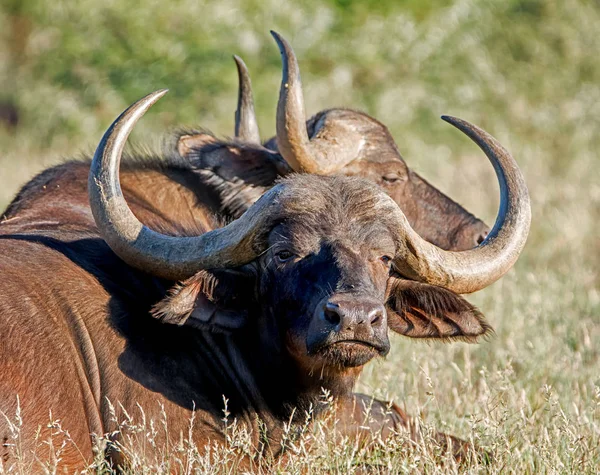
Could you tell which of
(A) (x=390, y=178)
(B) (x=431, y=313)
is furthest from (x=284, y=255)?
(A) (x=390, y=178)

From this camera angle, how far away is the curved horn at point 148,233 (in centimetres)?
455

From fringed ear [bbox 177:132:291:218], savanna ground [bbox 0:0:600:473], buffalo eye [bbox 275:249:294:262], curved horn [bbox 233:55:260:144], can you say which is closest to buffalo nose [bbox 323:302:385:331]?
buffalo eye [bbox 275:249:294:262]

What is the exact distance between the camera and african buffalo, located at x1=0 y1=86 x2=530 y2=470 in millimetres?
4254

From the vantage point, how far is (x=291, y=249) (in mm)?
4488

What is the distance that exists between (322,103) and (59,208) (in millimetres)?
10652

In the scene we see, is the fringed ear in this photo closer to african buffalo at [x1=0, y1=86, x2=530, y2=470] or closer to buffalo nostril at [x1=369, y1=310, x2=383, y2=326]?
african buffalo at [x1=0, y1=86, x2=530, y2=470]

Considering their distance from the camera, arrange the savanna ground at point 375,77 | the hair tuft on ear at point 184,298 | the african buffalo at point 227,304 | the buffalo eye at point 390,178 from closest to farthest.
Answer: the african buffalo at point 227,304
the hair tuft on ear at point 184,298
the buffalo eye at point 390,178
the savanna ground at point 375,77

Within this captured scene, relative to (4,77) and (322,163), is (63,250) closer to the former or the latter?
(322,163)

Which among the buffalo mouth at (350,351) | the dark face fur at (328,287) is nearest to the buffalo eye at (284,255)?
the dark face fur at (328,287)

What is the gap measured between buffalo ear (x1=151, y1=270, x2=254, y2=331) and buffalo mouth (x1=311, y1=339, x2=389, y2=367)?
60 cm

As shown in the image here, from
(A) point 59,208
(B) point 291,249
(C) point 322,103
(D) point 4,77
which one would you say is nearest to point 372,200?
(B) point 291,249

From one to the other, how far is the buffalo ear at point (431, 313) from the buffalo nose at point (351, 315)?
74 centimetres

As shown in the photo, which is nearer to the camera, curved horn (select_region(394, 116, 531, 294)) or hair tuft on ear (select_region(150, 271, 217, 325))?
hair tuft on ear (select_region(150, 271, 217, 325))

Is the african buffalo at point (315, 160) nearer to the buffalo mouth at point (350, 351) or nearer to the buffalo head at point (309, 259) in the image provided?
the buffalo head at point (309, 259)
